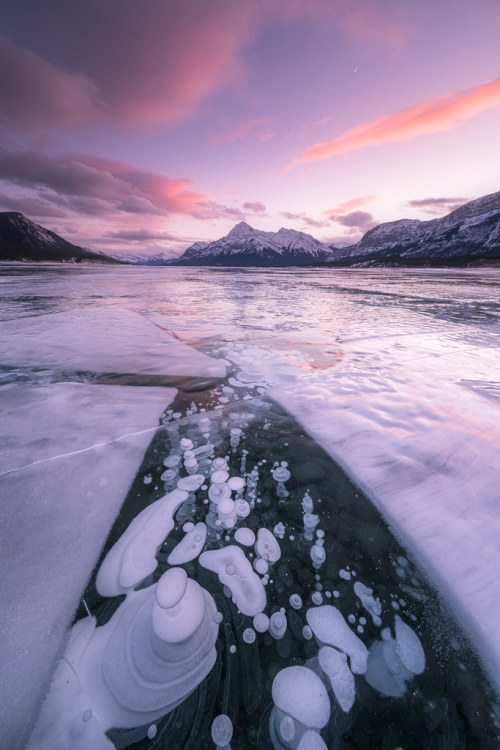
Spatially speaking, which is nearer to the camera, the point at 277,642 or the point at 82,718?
the point at 82,718

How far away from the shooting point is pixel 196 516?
5.38 feet

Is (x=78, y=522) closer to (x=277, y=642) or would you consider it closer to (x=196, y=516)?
(x=196, y=516)

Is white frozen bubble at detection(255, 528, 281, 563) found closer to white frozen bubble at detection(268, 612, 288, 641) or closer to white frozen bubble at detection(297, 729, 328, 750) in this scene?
white frozen bubble at detection(268, 612, 288, 641)

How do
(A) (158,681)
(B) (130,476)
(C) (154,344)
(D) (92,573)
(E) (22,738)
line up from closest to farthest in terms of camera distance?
(E) (22,738), (A) (158,681), (D) (92,573), (B) (130,476), (C) (154,344)

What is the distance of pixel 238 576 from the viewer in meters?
1.36

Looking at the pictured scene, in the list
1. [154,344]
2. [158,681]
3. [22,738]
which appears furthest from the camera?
[154,344]

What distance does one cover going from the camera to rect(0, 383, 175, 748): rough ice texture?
40.8 inches

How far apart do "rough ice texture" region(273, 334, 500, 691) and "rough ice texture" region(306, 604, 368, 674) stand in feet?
1.59

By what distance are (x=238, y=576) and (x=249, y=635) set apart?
237 mm

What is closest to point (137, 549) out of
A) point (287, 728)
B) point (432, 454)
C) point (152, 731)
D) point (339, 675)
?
point (152, 731)

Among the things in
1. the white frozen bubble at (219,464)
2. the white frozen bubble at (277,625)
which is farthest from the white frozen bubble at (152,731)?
the white frozen bubble at (219,464)

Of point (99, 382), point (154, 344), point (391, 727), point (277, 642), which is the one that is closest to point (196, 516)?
point (277, 642)

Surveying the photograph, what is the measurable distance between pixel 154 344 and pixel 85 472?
3146mm

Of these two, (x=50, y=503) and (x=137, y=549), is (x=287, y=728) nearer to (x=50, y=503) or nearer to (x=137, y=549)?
(x=137, y=549)
